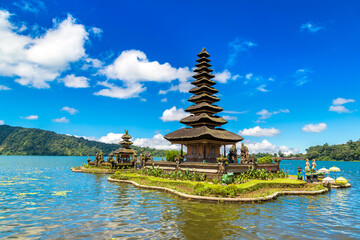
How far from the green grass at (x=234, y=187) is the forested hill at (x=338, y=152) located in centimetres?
17412

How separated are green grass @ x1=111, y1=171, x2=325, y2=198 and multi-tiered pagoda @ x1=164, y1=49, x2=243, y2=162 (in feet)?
26.1

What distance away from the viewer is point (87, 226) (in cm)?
1139

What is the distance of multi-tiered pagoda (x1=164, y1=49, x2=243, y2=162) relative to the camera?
30.8 metres

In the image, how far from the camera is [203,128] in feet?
103

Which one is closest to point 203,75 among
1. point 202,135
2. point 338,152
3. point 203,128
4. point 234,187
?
point 203,128

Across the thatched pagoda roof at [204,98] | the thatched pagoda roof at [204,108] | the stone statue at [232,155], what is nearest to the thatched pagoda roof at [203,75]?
the thatched pagoda roof at [204,98]

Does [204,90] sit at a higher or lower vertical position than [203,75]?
lower

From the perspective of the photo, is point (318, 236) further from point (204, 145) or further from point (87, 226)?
point (204, 145)

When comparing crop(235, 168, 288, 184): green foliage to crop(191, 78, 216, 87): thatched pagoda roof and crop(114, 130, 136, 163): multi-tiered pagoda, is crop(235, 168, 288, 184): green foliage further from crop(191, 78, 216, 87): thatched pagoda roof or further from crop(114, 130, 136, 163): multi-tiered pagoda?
crop(114, 130, 136, 163): multi-tiered pagoda

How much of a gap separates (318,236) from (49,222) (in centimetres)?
1345

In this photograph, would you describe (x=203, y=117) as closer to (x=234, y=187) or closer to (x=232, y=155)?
(x=232, y=155)

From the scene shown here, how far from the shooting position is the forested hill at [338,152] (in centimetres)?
16050

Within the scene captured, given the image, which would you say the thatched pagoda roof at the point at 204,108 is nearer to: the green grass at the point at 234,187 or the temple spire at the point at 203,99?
the temple spire at the point at 203,99

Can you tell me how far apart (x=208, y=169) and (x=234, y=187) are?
6.73 metres
